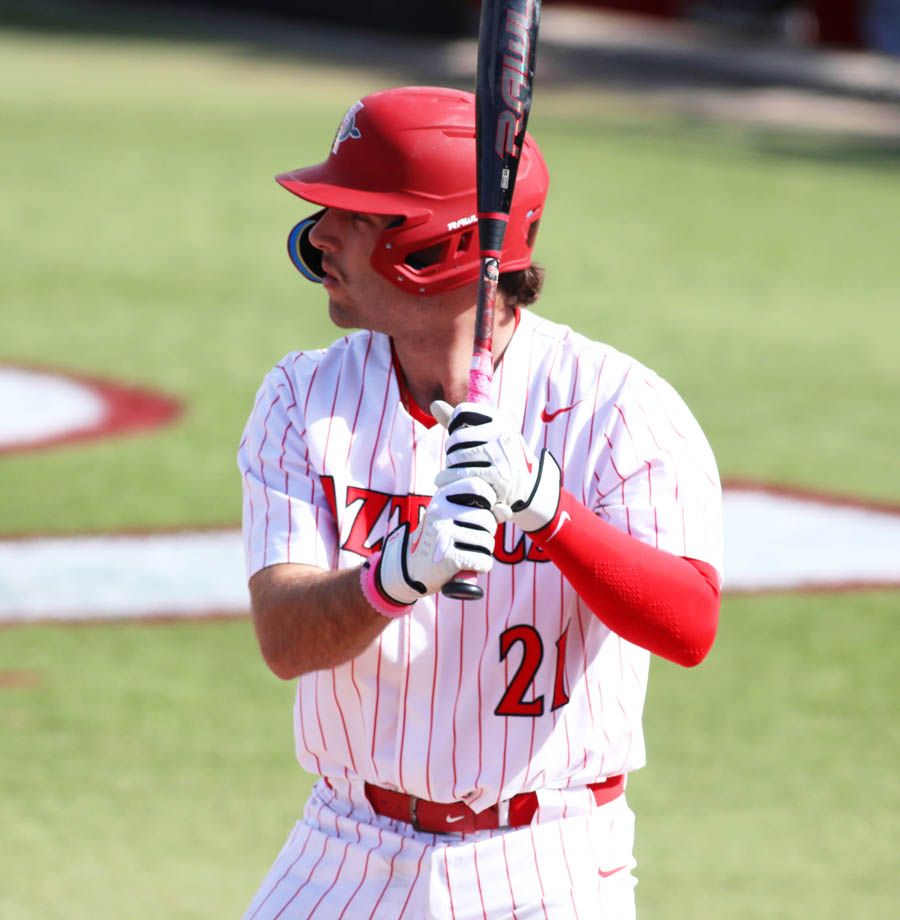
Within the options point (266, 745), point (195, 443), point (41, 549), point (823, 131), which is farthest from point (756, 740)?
point (823, 131)

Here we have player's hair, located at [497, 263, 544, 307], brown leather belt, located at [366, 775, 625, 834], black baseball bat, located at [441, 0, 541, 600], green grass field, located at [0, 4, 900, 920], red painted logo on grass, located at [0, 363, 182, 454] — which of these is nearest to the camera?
black baseball bat, located at [441, 0, 541, 600]

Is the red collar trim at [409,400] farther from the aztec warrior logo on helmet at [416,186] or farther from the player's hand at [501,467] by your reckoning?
the player's hand at [501,467]

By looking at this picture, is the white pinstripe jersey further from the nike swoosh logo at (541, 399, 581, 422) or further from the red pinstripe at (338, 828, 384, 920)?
the red pinstripe at (338, 828, 384, 920)

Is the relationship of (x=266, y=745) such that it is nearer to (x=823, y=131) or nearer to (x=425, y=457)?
(x=425, y=457)

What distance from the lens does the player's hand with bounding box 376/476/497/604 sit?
2.83 m

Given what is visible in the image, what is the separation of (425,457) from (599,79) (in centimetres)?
2339

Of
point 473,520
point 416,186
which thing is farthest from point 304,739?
point 416,186

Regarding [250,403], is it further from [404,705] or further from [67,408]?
[404,705]

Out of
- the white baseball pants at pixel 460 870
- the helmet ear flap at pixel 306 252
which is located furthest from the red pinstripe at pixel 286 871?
the helmet ear flap at pixel 306 252

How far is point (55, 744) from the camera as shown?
6070 mm

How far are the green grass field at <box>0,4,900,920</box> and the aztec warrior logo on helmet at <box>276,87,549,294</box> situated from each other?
2.39m

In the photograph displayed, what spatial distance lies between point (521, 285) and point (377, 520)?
49 centimetres

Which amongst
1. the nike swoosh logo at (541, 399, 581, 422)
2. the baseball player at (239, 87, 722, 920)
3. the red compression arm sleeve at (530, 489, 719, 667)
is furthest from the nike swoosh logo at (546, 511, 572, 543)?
the nike swoosh logo at (541, 399, 581, 422)

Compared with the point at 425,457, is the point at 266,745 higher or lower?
lower
